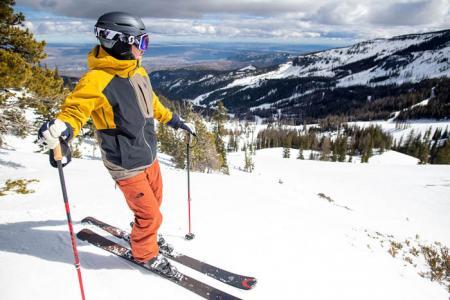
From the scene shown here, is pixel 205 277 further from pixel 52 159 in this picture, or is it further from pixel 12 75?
pixel 12 75

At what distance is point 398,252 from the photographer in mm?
7195

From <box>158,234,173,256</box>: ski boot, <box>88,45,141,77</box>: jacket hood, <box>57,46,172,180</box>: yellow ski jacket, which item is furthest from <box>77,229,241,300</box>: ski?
<box>88,45,141,77</box>: jacket hood

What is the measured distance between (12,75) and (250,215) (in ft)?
27.3

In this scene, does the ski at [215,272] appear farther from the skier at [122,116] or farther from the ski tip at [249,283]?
the skier at [122,116]

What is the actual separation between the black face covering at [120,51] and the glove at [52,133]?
1029 mm

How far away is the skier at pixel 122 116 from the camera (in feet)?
10.0

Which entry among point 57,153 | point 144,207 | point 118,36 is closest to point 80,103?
point 57,153

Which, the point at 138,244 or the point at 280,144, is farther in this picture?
the point at 280,144

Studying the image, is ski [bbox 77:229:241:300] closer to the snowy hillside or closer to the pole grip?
the snowy hillside

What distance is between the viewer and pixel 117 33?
329 centimetres

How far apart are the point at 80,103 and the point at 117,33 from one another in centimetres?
92

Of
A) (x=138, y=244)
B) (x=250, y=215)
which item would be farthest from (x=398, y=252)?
(x=138, y=244)

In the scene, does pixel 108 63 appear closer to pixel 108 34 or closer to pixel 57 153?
pixel 108 34

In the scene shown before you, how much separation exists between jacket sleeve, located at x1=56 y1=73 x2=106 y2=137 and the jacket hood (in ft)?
0.67
